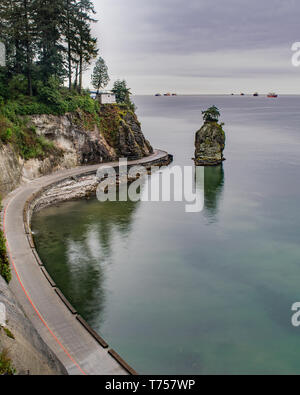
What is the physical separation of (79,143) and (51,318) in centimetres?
3606

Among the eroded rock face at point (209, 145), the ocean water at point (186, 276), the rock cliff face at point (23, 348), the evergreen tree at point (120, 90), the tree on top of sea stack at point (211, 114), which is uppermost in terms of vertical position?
the evergreen tree at point (120, 90)

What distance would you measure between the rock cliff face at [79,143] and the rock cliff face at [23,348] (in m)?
24.5

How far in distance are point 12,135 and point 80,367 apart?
3238 cm

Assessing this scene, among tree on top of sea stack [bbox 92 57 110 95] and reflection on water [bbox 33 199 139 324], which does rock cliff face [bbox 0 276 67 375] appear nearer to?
Result: reflection on water [bbox 33 199 139 324]

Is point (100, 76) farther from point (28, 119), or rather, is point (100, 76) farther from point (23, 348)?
point (23, 348)

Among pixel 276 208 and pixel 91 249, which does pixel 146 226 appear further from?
pixel 276 208

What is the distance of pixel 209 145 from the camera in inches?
2744

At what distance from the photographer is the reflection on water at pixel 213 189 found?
42.9 m

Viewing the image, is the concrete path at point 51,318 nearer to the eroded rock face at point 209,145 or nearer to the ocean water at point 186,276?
the ocean water at point 186,276

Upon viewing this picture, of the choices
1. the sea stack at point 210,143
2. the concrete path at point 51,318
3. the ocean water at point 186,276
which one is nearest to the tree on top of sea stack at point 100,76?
the sea stack at point 210,143

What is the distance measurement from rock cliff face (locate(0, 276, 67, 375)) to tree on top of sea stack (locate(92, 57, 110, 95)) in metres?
54.5

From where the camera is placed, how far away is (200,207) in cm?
4431

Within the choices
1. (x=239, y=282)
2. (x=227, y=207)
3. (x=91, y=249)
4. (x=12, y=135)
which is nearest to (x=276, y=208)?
(x=227, y=207)

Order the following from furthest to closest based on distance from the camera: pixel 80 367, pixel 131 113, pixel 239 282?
pixel 131 113
pixel 239 282
pixel 80 367
